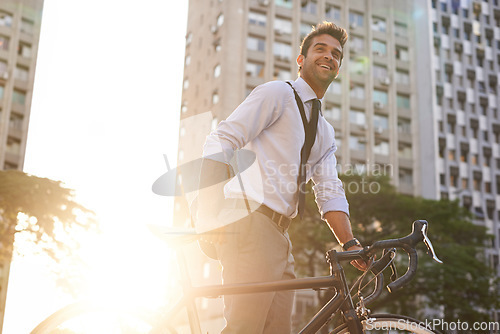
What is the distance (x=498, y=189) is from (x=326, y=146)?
65549mm

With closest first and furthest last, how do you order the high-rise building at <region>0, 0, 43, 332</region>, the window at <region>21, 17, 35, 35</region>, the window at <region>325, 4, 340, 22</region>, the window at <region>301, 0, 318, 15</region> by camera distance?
the high-rise building at <region>0, 0, 43, 332</region> < the window at <region>21, 17, 35, 35</region> < the window at <region>301, 0, 318, 15</region> < the window at <region>325, 4, 340, 22</region>

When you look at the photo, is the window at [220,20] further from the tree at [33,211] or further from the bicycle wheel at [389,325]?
the bicycle wheel at [389,325]

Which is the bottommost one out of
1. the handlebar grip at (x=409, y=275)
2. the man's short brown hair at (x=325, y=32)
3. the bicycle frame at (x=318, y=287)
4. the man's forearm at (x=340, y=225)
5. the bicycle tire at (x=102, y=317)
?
the bicycle tire at (x=102, y=317)

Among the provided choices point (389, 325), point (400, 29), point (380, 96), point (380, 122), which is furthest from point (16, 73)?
Result: point (389, 325)

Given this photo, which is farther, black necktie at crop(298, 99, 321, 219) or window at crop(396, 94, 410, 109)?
window at crop(396, 94, 410, 109)

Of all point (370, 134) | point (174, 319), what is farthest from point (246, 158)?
point (370, 134)

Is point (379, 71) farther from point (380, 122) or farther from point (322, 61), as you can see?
point (322, 61)

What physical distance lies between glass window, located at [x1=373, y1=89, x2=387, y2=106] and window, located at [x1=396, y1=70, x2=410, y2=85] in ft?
7.96

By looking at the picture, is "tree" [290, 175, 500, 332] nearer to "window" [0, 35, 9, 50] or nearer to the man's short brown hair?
the man's short brown hair

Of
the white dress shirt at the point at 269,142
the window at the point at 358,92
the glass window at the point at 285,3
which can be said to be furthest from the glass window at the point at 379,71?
the white dress shirt at the point at 269,142

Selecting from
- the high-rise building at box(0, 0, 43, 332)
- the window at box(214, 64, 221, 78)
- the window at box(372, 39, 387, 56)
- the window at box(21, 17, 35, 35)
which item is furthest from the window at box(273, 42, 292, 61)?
the window at box(21, 17, 35, 35)

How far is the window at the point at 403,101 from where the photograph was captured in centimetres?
5456

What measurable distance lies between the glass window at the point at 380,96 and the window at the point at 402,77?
242cm

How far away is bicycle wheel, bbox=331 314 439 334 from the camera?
8.46ft
